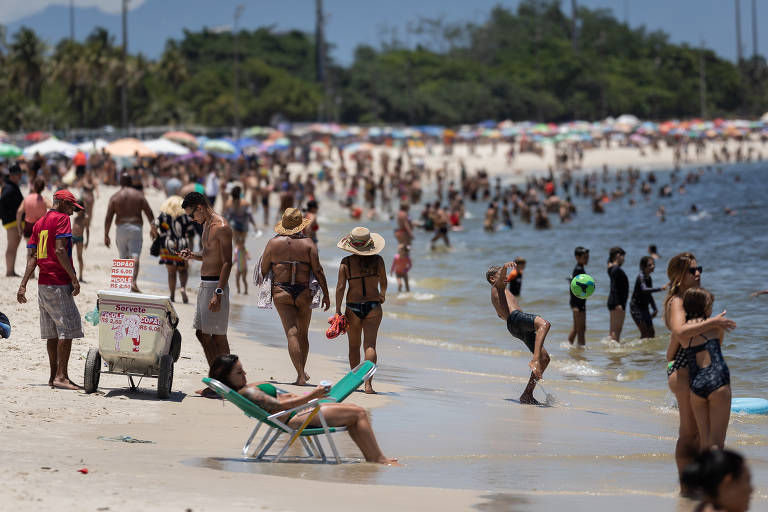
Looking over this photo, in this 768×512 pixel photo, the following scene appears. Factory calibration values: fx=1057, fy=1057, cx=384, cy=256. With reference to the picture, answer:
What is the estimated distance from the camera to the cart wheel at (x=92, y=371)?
7.90 m

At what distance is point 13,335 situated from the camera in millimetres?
10062

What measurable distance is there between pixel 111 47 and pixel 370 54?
5695cm

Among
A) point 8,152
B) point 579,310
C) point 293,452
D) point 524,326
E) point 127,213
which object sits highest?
point 8,152

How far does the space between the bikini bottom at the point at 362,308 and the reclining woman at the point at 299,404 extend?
8.37 feet

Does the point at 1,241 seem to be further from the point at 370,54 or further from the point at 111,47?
the point at 370,54

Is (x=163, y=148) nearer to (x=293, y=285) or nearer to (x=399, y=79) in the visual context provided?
(x=293, y=285)

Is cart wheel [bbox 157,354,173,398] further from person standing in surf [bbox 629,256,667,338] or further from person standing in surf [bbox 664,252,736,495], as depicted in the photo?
person standing in surf [bbox 629,256,667,338]

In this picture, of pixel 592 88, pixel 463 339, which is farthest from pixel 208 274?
pixel 592 88

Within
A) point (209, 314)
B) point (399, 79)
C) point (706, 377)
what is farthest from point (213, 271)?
point (399, 79)

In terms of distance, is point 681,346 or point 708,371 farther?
point 681,346

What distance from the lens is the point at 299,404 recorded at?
6340mm

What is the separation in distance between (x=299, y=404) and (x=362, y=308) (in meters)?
2.67

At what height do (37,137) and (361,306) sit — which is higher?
(37,137)

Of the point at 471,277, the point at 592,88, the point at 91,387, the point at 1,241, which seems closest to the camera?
the point at 91,387
